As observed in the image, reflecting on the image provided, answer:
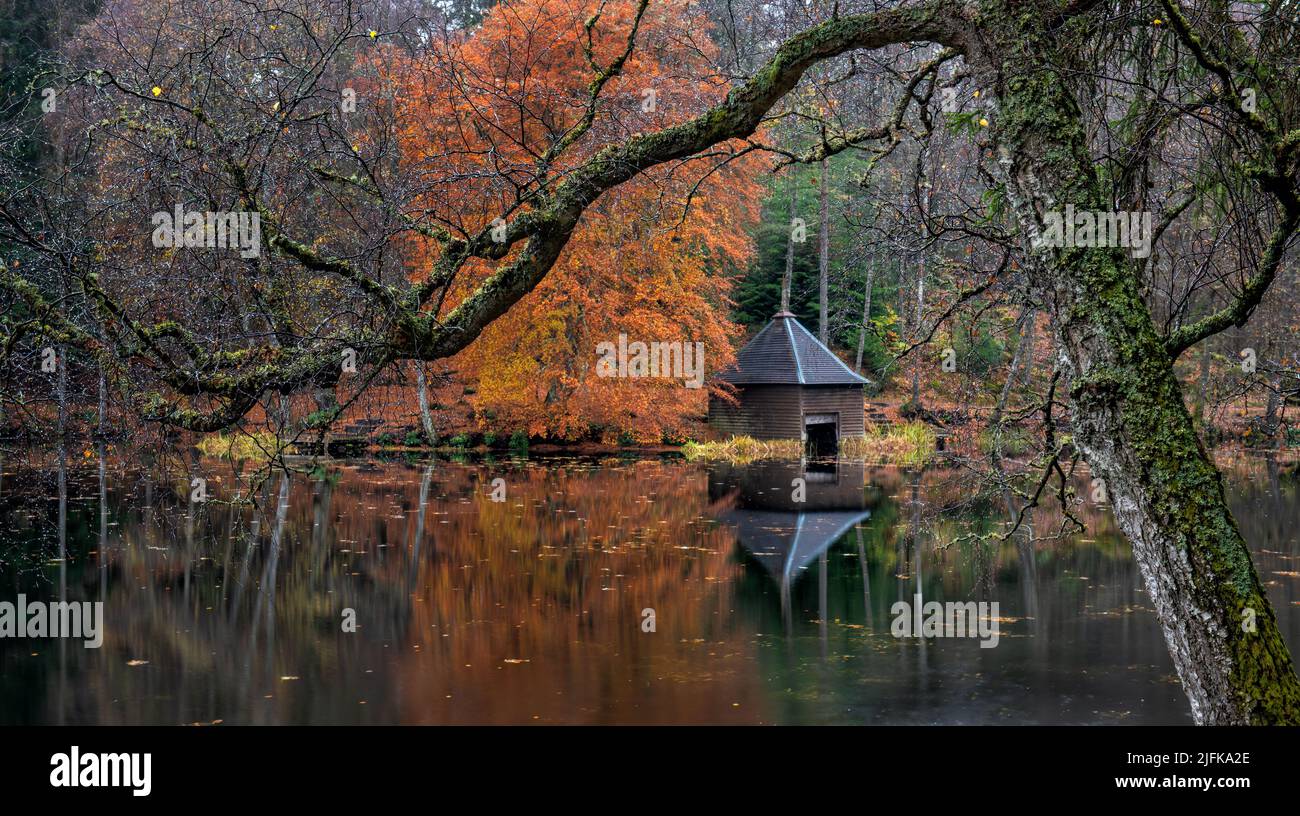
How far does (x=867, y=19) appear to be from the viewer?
4.23 m

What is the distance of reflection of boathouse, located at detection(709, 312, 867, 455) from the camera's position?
90.5 feet

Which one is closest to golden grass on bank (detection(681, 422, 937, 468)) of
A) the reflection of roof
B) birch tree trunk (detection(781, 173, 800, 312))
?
birch tree trunk (detection(781, 173, 800, 312))

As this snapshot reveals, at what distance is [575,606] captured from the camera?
12961 millimetres

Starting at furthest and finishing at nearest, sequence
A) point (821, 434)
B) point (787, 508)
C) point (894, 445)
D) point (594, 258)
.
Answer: point (821, 434)
point (894, 445)
point (594, 258)
point (787, 508)

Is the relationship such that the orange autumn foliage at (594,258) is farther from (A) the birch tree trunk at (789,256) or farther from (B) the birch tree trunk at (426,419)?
(A) the birch tree trunk at (789,256)

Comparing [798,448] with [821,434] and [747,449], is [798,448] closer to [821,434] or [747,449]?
[747,449]

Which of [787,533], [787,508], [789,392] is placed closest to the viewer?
[787,533]

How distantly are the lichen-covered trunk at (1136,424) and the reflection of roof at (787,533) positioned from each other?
35.8ft

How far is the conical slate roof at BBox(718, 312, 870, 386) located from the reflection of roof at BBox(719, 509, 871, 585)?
328 inches

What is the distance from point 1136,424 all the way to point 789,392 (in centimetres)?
2401

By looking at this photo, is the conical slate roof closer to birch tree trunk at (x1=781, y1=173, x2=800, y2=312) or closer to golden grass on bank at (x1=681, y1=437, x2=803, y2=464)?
golden grass on bank at (x1=681, y1=437, x2=803, y2=464)

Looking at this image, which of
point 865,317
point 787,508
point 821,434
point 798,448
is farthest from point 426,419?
point 865,317
